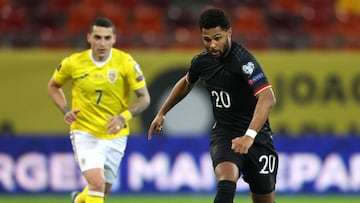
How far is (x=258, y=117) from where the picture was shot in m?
7.46

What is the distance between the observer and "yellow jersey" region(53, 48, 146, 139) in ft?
31.2

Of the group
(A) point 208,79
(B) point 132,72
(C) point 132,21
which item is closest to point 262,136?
(A) point 208,79

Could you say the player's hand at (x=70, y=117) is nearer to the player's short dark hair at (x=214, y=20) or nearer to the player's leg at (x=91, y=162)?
the player's leg at (x=91, y=162)

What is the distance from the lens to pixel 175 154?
14.3 metres

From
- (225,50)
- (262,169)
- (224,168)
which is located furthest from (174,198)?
(225,50)

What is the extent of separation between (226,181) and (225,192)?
121 mm

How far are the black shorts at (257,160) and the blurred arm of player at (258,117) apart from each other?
59 cm

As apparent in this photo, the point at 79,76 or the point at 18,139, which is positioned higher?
the point at 79,76

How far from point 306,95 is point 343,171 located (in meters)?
2.44

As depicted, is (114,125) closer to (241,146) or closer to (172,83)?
(241,146)

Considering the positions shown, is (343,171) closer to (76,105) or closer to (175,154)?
(175,154)

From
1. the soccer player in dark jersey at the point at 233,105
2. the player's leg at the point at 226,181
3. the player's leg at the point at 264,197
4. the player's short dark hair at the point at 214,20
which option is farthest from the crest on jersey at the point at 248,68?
the player's leg at the point at 264,197

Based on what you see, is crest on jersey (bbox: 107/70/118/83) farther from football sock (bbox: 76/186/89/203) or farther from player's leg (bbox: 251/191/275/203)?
player's leg (bbox: 251/191/275/203)

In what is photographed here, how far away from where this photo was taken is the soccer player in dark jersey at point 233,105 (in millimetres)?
7574
